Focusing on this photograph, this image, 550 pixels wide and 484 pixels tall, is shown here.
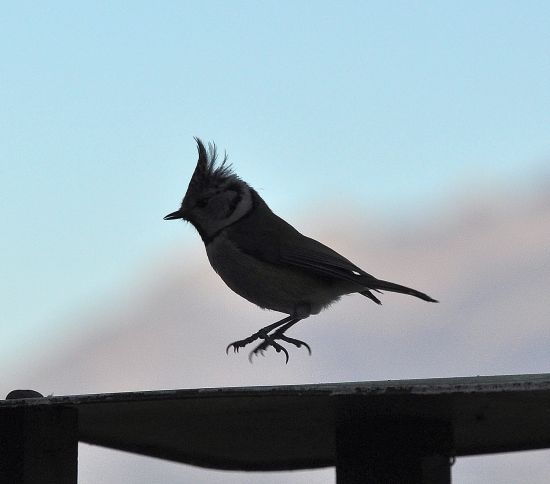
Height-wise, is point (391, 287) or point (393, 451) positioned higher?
point (391, 287)

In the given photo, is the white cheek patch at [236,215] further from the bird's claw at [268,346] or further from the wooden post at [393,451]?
the wooden post at [393,451]

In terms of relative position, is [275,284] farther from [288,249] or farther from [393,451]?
[393,451]

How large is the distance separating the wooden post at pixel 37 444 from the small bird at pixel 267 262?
2.66m

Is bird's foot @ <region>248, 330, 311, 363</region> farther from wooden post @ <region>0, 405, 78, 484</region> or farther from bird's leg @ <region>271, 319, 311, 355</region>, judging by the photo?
wooden post @ <region>0, 405, 78, 484</region>

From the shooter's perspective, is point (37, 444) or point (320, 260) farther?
point (320, 260)

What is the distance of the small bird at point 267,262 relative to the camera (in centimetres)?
740

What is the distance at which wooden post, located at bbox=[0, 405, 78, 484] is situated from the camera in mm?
4660

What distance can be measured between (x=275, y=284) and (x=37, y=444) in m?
2.92

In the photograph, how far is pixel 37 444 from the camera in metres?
4.73

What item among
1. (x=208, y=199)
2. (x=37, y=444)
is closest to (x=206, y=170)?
(x=208, y=199)

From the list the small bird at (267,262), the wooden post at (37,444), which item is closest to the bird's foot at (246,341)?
the small bird at (267,262)

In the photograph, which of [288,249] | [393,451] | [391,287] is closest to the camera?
[393,451]

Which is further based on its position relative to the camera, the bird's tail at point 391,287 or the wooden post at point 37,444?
the bird's tail at point 391,287

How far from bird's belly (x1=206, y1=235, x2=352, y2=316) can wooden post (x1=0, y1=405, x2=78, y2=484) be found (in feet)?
8.98
